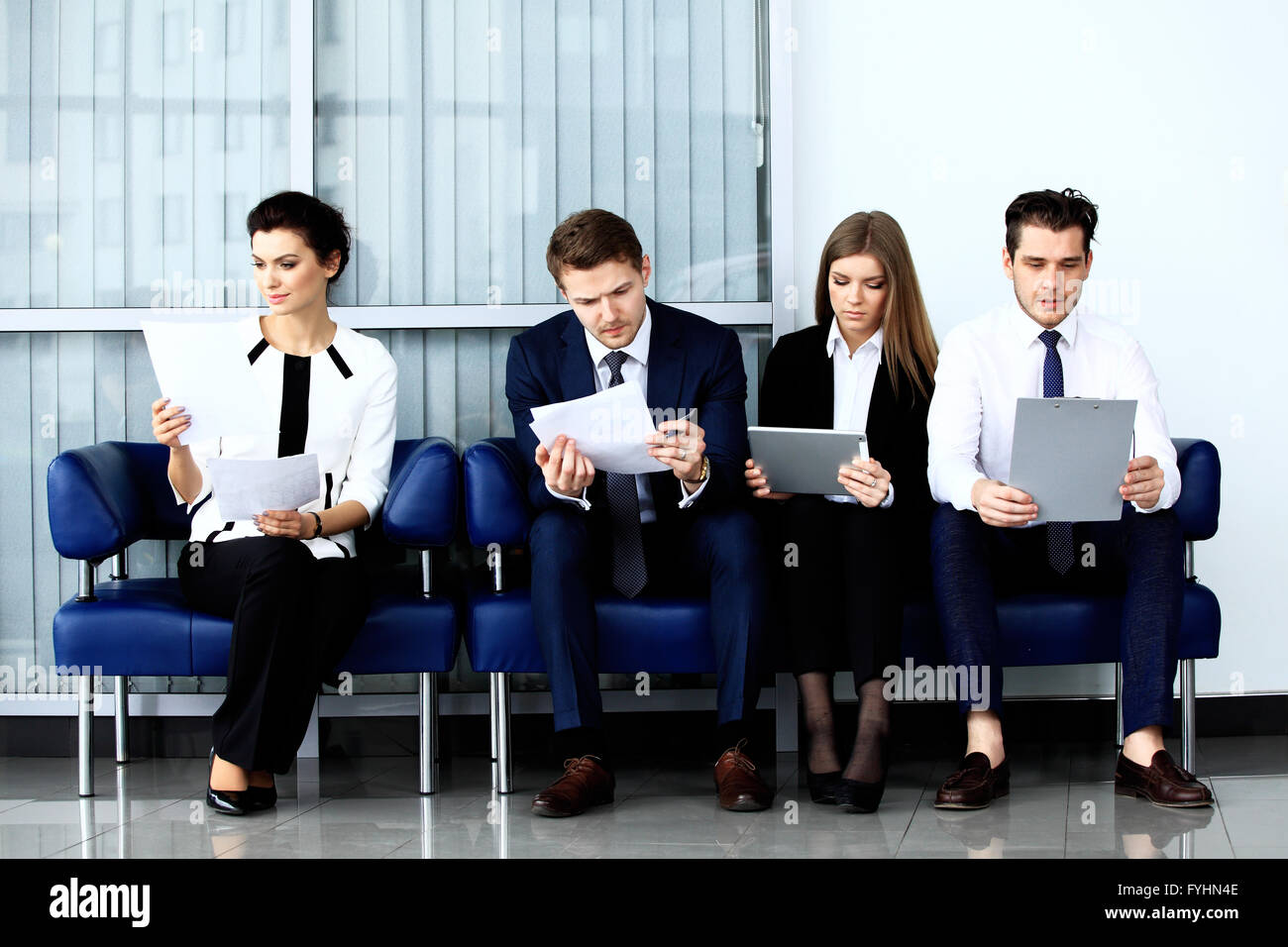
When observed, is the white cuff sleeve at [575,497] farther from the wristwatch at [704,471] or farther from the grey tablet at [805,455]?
the grey tablet at [805,455]

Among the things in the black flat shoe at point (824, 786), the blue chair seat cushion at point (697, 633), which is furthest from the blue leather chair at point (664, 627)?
the black flat shoe at point (824, 786)

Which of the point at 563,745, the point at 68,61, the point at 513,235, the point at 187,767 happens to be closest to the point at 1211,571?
the point at 563,745

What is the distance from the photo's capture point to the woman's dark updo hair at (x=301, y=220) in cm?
282

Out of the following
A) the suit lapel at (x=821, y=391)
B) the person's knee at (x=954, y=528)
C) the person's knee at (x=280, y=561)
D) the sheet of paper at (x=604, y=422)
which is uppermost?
the suit lapel at (x=821, y=391)

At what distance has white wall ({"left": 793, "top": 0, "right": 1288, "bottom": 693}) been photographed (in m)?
3.34

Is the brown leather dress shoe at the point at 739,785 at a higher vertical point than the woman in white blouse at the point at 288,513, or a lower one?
lower

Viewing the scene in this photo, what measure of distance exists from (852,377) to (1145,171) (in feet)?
3.82

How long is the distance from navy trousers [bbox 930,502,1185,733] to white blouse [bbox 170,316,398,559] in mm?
1297

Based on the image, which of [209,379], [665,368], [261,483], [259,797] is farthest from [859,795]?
[209,379]

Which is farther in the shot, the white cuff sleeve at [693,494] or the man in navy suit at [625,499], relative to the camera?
the white cuff sleeve at [693,494]

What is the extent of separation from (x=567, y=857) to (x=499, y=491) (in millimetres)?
855

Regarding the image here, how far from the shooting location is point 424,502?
8.84 ft

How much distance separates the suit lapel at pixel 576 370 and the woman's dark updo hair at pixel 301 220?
2.04ft

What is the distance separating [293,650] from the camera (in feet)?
8.35
